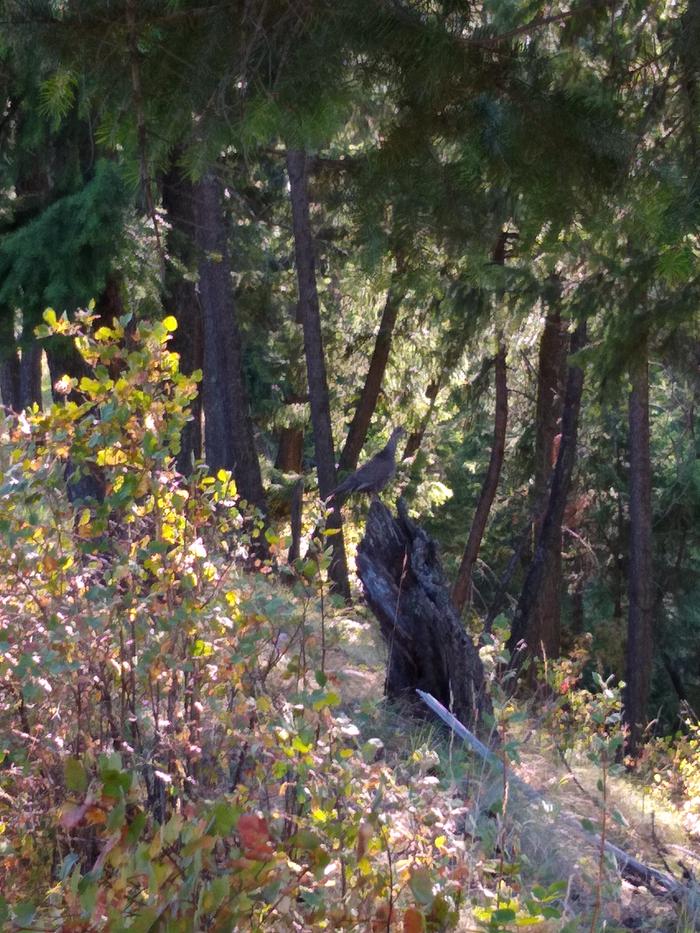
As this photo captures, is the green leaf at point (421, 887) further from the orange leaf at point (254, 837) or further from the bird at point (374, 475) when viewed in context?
the bird at point (374, 475)

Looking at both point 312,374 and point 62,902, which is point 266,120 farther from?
point 312,374

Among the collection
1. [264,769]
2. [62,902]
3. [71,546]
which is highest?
[71,546]

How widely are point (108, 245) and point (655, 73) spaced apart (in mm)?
7018

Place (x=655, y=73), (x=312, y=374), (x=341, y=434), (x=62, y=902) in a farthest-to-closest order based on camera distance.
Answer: (x=341, y=434)
(x=312, y=374)
(x=655, y=73)
(x=62, y=902)

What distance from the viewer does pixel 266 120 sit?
12.7ft

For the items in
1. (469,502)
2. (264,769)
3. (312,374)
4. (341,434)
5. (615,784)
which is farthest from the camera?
(469,502)

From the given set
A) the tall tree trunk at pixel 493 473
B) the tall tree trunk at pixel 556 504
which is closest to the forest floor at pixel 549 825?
the tall tree trunk at pixel 556 504

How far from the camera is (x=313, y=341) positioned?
44.0 ft

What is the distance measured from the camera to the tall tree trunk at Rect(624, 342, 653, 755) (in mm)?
13117

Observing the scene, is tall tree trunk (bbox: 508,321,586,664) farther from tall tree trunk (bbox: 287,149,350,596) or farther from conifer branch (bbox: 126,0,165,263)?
conifer branch (bbox: 126,0,165,263)

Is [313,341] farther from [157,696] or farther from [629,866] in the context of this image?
[157,696]

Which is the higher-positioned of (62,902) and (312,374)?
(312,374)

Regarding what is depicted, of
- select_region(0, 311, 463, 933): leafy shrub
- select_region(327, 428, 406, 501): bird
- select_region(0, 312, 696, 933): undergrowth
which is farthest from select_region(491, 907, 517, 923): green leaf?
select_region(327, 428, 406, 501): bird

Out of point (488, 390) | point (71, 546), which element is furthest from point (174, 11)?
point (488, 390)
